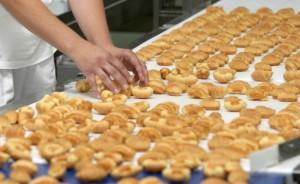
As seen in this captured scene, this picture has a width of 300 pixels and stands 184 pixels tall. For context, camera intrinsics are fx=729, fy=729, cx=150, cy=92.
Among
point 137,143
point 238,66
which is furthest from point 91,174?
point 238,66

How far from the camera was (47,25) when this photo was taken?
5.90 feet

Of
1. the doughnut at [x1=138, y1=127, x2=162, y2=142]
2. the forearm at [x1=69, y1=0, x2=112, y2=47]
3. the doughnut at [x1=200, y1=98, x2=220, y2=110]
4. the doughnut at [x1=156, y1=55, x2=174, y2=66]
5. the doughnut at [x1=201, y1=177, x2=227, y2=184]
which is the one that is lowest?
the doughnut at [x1=156, y1=55, x2=174, y2=66]

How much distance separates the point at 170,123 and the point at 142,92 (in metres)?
0.29

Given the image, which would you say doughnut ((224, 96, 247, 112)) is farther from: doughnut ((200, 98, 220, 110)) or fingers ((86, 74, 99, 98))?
fingers ((86, 74, 99, 98))

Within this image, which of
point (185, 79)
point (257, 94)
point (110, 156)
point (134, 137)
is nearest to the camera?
point (110, 156)

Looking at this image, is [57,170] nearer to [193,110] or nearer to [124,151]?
[124,151]

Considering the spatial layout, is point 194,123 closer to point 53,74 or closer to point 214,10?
point 53,74

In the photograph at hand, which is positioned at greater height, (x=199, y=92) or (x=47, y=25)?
(x=47, y=25)

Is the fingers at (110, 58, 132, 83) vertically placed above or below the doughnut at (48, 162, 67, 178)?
above

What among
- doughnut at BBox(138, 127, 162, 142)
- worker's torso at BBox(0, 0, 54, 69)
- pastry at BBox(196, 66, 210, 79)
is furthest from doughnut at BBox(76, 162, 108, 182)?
worker's torso at BBox(0, 0, 54, 69)

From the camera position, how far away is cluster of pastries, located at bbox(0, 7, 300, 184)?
131cm

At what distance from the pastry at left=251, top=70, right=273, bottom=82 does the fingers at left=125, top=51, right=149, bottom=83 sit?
298 mm

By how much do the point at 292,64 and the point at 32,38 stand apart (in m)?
0.81

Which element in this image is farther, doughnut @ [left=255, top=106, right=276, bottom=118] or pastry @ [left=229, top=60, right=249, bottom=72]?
pastry @ [left=229, top=60, right=249, bottom=72]
